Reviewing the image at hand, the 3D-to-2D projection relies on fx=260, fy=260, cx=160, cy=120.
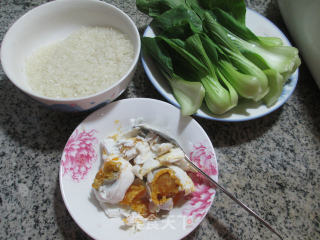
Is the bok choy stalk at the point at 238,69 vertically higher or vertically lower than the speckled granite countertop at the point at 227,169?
higher

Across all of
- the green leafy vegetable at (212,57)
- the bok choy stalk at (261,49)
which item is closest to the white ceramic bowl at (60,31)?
the green leafy vegetable at (212,57)

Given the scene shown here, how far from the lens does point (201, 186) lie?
2.87ft

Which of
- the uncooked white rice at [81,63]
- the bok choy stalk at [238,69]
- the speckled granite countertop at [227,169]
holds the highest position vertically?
the bok choy stalk at [238,69]

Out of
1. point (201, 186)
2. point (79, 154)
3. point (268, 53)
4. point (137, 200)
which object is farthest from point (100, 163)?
point (268, 53)

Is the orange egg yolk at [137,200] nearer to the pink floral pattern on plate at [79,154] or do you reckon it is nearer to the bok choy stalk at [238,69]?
the pink floral pattern on plate at [79,154]

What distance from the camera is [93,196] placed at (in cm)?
86

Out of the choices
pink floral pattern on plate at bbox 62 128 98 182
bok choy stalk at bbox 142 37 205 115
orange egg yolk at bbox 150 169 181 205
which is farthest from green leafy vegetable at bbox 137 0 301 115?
pink floral pattern on plate at bbox 62 128 98 182

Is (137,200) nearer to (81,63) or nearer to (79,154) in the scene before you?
(79,154)

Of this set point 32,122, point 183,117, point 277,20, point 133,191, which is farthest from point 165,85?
point 277,20

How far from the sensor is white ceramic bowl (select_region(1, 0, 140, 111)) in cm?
89

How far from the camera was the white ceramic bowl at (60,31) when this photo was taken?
893 mm

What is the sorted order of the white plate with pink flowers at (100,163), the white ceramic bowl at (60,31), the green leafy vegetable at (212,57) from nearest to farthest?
1. the white plate with pink flowers at (100,163)
2. the white ceramic bowl at (60,31)
3. the green leafy vegetable at (212,57)

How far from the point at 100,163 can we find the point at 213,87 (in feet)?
1.68

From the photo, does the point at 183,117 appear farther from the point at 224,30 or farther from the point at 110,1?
the point at 110,1
